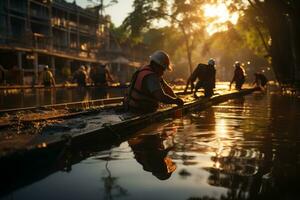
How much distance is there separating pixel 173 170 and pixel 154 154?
79cm

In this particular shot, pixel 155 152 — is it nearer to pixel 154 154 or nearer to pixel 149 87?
pixel 154 154

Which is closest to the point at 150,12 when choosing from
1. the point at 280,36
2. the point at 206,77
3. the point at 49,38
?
the point at 49,38

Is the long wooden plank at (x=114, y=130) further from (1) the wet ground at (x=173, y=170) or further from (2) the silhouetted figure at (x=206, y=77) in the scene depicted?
(2) the silhouetted figure at (x=206, y=77)

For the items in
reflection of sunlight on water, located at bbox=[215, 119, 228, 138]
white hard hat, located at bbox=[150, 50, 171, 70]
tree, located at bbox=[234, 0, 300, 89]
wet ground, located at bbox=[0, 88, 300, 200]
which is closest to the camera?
wet ground, located at bbox=[0, 88, 300, 200]

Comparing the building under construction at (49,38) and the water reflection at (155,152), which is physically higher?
the building under construction at (49,38)

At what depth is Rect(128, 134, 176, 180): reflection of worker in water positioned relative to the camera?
173 inches

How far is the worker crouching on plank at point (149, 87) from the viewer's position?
297 inches

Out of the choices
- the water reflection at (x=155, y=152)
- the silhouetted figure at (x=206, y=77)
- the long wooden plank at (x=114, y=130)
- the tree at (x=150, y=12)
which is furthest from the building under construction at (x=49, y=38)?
the water reflection at (x=155, y=152)

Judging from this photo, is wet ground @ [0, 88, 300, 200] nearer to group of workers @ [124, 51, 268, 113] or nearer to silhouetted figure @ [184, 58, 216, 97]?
group of workers @ [124, 51, 268, 113]

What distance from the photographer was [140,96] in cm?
792

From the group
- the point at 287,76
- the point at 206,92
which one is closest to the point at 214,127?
the point at 206,92

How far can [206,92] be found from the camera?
15445 mm

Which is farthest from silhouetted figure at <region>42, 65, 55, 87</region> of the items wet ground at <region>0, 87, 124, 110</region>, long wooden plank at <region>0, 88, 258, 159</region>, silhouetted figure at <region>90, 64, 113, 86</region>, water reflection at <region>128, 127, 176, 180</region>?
water reflection at <region>128, 127, 176, 180</region>

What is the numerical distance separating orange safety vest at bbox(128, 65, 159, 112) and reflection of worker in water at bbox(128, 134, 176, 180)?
1351 millimetres
